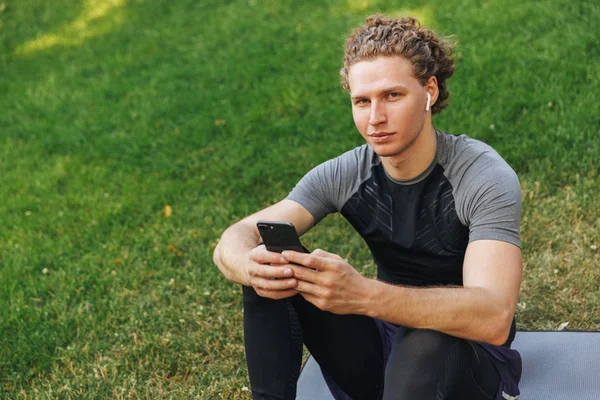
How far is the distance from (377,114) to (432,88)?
11.5 inches

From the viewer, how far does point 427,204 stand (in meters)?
2.83

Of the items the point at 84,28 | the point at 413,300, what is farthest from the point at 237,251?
the point at 84,28

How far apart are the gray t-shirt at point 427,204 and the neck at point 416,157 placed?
0.02 metres

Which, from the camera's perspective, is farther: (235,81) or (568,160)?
(235,81)

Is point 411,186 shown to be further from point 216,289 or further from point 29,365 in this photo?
point 29,365

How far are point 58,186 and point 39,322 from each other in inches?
78.2

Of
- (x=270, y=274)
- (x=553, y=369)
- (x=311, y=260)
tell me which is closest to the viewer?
(x=311, y=260)

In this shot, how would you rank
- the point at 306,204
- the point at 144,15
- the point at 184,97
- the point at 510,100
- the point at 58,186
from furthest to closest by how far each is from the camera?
the point at 144,15 < the point at 184,97 < the point at 58,186 < the point at 510,100 < the point at 306,204

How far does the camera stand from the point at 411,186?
2863 mm

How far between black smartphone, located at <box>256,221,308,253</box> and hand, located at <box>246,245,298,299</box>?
0.04 meters

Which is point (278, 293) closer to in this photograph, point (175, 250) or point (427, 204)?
point (427, 204)

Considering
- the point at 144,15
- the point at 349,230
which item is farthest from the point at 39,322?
the point at 144,15

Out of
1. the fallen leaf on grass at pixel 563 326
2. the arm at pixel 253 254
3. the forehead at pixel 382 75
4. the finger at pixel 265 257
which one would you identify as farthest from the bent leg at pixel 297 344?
the fallen leaf on grass at pixel 563 326

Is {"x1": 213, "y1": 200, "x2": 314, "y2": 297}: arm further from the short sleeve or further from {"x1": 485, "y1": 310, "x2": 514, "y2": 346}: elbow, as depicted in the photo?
{"x1": 485, "y1": 310, "x2": 514, "y2": 346}: elbow
